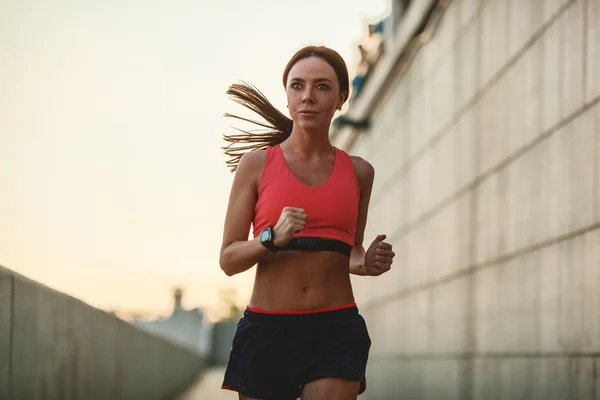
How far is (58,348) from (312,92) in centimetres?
310

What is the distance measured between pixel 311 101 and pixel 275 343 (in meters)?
0.86

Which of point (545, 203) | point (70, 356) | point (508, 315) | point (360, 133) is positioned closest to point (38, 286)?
point (70, 356)

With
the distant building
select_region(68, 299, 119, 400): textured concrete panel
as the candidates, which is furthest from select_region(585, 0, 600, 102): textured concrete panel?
the distant building

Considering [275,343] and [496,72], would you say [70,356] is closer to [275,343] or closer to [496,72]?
[275,343]

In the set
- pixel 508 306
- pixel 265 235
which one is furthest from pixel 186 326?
pixel 265 235

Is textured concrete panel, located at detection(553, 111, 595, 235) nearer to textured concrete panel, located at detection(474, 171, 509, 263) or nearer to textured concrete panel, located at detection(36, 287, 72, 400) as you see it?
textured concrete panel, located at detection(474, 171, 509, 263)

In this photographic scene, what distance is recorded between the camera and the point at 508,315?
8.98 metres

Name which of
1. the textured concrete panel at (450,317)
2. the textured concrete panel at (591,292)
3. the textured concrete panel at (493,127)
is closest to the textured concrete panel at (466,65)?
the textured concrete panel at (493,127)

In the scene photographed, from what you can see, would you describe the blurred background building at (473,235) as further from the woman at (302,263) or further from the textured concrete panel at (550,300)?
the woman at (302,263)

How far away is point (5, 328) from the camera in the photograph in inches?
211

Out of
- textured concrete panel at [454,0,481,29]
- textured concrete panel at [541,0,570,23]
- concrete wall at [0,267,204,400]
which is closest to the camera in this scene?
concrete wall at [0,267,204,400]

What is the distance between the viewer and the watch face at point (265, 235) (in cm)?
419

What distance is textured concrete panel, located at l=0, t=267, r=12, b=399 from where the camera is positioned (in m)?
5.31

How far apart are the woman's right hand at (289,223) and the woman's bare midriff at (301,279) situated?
0.88ft
